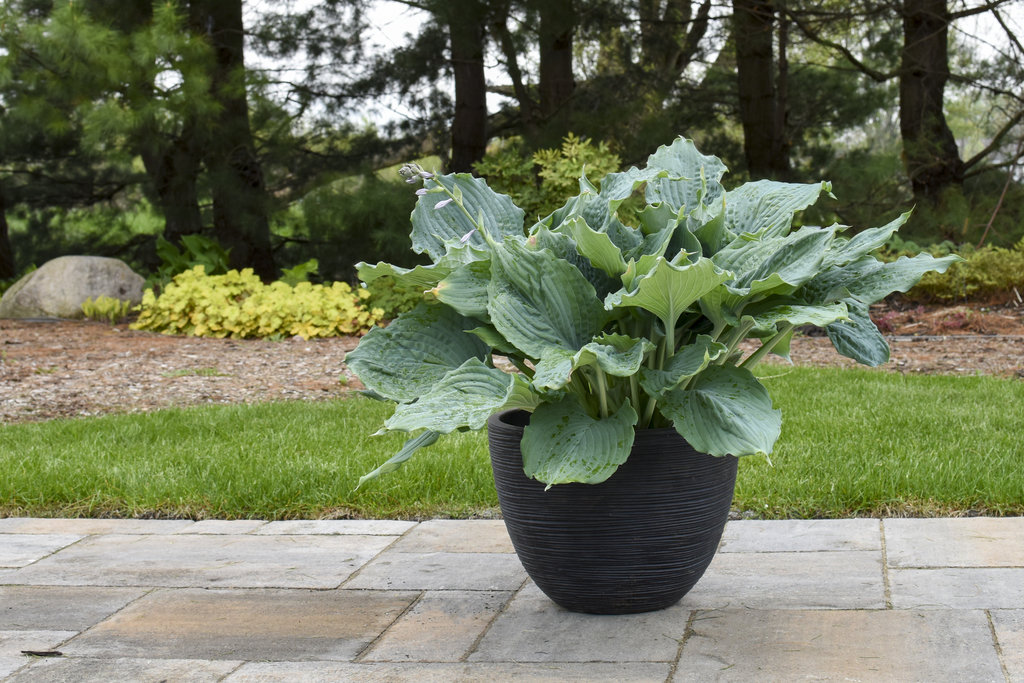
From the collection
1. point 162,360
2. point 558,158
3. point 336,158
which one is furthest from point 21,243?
point 558,158

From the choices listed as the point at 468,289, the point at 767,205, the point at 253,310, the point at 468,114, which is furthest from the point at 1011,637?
the point at 468,114

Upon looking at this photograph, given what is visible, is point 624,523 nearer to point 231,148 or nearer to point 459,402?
point 459,402

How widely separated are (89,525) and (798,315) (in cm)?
224

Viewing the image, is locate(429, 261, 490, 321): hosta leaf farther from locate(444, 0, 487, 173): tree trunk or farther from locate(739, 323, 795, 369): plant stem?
locate(444, 0, 487, 173): tree trunk

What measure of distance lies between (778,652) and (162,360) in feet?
17.1

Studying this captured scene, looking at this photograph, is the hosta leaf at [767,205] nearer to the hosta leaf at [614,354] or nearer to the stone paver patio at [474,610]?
the hosta leaf at [614,354]

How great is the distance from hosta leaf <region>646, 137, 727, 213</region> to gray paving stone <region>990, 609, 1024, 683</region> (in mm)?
1037

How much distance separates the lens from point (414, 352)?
2.02m

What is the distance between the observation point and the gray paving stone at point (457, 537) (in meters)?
2.59

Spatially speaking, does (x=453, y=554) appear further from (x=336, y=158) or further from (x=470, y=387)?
(x=336, y=158)

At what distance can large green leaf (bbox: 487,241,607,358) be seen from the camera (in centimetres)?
181

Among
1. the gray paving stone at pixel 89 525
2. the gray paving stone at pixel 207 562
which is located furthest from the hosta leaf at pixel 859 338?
the gray paving stone at pixel 89 525

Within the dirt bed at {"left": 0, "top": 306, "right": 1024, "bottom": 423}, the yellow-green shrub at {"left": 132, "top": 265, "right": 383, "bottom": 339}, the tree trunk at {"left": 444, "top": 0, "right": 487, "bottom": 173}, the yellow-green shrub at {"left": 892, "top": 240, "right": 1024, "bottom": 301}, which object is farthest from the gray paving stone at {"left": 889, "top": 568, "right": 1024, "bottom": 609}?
the tree trunk at {"left": 444, "top": 0, "right": 487, "bottom": 173}

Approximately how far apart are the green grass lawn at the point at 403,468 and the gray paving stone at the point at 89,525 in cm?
8
